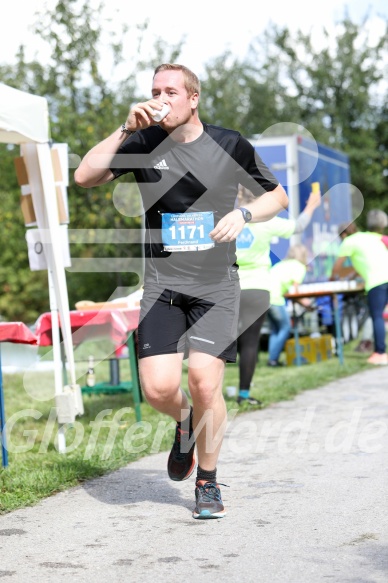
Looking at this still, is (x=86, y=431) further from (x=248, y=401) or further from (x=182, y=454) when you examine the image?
(x=182, y=454)

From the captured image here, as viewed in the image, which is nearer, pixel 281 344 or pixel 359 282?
pixel 281 344

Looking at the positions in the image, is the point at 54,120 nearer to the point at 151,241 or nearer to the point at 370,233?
the point at 370,233

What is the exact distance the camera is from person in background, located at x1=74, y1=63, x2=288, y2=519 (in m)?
4.69

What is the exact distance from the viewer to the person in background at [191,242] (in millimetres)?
4691

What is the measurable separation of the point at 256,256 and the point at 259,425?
183 centimetres

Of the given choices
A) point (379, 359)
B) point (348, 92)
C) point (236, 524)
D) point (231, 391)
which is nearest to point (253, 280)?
point (231, 391)

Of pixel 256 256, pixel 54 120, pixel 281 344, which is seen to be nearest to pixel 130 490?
pixel 256 256

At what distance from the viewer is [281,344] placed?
499 inches

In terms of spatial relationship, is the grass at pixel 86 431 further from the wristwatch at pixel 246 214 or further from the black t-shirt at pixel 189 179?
the wristwatch at pixel 246 214

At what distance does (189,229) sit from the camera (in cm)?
469

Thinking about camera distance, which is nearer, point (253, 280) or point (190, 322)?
point (190, 322)

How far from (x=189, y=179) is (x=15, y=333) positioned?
8.52ft

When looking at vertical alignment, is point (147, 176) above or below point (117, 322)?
above

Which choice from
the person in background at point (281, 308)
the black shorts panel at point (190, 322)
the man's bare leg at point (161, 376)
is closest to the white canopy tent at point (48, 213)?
the black shorts panel at point (190, 322)
